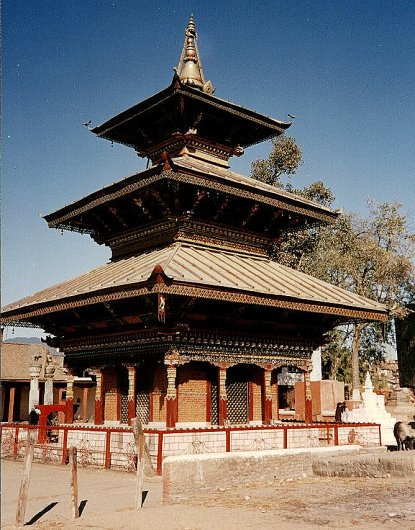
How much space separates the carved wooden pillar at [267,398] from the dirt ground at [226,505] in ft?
12.8

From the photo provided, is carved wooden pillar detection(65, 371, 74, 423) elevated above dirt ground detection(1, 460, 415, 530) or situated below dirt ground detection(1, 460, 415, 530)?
above

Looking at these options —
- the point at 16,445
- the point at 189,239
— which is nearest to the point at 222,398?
the point at 189,239

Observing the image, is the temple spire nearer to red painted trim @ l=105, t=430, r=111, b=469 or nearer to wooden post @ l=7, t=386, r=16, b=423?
red painted trim @ l=105, t=430, r=111, b=469

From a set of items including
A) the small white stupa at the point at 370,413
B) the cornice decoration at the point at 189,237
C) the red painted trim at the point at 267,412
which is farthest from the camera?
the small white stupa at the point at 370,413

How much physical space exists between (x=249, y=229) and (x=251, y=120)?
3884mm

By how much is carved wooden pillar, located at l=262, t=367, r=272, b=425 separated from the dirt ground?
3912 mm

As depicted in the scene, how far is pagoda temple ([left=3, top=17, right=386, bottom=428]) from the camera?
15.2m

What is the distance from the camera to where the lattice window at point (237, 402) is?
17031 mm

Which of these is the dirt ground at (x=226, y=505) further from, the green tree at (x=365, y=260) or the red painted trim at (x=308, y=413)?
the green tree at (x=365, y=260)

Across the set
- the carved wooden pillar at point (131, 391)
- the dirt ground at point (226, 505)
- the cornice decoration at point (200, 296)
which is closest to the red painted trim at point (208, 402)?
the carved wooden pillar at point (131, 391)

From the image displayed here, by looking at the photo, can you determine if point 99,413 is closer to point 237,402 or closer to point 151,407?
point 151,407

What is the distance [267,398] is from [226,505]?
294 inches

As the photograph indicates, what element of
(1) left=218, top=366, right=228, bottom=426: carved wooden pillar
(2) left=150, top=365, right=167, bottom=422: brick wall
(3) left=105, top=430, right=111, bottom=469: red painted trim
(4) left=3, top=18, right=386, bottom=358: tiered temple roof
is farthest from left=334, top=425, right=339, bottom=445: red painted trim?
(3) left=105, top=430, right=111, bottom=469: red painted trim

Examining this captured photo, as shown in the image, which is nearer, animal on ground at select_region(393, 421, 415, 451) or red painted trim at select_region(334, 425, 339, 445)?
red painted trim at select_region(334, 425, 339, 445)
